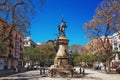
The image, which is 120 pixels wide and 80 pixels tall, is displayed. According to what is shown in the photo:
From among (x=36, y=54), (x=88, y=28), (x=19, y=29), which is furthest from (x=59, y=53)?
(x=36, y=54)

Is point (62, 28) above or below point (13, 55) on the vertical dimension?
above

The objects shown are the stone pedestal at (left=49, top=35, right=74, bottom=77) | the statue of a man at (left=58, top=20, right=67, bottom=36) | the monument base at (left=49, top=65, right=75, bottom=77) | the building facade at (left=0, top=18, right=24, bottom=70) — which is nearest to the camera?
the monument base at (left=49, top=65, right=75, bottom=77)

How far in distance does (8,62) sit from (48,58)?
47917 mm

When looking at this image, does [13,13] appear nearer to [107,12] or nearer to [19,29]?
[19,29]

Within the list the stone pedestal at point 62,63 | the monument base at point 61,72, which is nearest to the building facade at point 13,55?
the stone pedestal at point 62,63

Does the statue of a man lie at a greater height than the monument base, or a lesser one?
greater

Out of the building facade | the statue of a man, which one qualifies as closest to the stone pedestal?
the statue of a man

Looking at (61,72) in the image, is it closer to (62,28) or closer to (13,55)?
(62,28)

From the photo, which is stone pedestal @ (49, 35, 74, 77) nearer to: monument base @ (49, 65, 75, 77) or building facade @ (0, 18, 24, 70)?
monument base @ (49, 65, 75, 77)

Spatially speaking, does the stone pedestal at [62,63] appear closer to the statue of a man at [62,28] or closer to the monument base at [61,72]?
the monument base at [61,72]

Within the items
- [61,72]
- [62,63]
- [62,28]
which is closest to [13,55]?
[62,28]

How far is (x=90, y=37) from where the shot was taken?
5275 cm

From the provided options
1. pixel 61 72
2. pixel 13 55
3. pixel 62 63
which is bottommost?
pixel 61 72

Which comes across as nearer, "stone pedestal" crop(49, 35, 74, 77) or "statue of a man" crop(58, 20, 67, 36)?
"stone pedestal" crop(49, 35, 74, 77)
